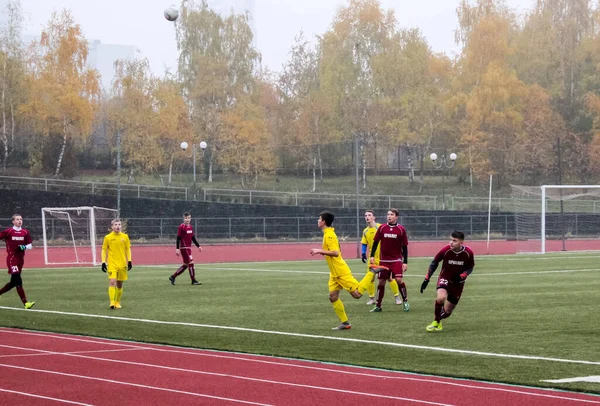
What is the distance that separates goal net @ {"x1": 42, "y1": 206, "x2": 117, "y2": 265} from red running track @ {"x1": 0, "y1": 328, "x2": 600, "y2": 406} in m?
29.0

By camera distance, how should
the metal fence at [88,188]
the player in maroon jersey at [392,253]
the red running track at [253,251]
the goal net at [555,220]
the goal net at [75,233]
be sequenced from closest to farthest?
the player in maroon jersey at [392,253], the goal net at [75,233], the red running track at [253,251], the goal net at [555,220], the metal fence at [88,188]

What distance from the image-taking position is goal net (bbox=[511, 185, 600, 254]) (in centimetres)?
4972

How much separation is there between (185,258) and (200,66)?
53.2m

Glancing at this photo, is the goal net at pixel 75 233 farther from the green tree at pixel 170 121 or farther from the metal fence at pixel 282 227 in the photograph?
the green tree at pixel 170 121

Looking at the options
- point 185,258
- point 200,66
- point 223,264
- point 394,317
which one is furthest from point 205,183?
point 394,317

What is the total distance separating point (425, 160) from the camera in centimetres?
8025

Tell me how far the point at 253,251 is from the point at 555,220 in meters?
19.9

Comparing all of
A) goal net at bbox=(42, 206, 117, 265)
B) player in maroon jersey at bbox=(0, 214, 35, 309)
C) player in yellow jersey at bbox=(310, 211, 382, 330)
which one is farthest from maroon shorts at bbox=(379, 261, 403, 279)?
goal net at bbox=(42, 206, 117, 265)

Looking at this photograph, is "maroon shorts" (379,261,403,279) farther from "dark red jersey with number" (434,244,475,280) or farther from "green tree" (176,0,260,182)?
Result: "green tree" (176,0,260,182)

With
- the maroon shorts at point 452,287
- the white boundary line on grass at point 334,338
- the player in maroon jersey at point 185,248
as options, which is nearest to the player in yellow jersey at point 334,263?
the white boundary line on grass at point 334,338

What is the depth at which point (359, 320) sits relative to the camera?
17781mm

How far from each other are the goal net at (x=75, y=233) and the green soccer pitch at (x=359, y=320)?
39.3 feet

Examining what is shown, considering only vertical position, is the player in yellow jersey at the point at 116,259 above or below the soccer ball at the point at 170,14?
below

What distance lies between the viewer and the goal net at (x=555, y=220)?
4972cm
